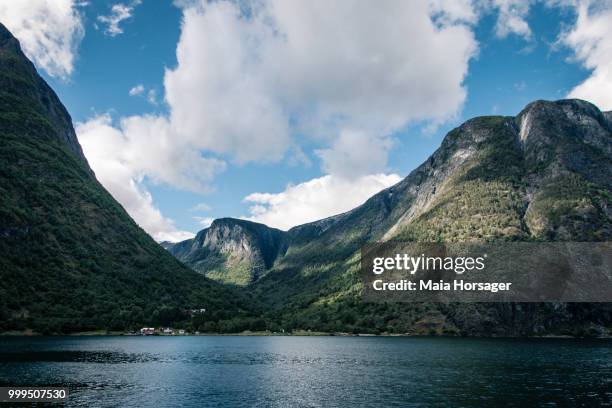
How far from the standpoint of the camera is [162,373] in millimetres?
109875

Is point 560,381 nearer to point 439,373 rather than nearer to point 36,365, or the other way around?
point 439,373

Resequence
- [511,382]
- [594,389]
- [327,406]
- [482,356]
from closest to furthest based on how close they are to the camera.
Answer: [327,406], [594,389], [511,382], [482,356]

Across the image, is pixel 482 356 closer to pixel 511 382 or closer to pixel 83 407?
pixel 511 382

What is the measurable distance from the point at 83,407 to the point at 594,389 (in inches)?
3630

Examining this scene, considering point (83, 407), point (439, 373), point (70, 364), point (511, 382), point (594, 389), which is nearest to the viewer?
point (83, 407)

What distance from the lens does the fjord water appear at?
7606 centimetres

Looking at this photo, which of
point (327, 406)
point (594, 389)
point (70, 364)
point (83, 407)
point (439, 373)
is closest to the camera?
point (83, 407)

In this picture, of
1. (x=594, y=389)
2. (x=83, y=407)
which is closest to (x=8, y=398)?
(x=83, y=407)

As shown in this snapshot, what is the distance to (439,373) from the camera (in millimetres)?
108875

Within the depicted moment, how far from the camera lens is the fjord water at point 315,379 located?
76062 mm

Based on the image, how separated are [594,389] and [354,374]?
51047 millimetres

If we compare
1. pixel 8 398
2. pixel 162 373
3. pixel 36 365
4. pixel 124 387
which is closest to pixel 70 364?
pixel 36 365

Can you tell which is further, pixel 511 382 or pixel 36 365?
pixel 36 365

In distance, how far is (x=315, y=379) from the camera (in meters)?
102
